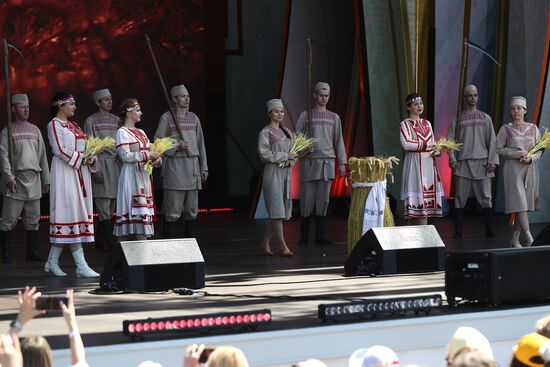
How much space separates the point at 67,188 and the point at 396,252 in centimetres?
255

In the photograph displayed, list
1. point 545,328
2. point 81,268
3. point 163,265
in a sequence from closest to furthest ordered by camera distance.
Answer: point 545,328
point 163,265
point 81,268

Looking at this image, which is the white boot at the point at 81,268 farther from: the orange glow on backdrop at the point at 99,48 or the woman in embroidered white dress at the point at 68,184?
the orange glow on backdrop at the point at 99,48

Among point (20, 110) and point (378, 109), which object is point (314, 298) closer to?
point (20, 110)

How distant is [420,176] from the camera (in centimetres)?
1114

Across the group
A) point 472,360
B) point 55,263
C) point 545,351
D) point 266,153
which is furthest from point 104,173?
point 472,360

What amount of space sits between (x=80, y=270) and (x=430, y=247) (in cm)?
271

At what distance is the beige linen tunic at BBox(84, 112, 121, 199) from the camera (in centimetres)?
1170

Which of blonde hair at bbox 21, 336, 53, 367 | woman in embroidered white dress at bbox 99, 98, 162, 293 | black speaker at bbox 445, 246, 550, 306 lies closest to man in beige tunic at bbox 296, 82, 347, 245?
woman in embroidered white dress at bbox 99, 98, 162, 293

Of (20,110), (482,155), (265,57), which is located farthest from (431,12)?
(20,110)

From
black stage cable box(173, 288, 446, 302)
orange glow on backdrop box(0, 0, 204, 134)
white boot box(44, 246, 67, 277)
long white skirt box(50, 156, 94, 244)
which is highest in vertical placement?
orange glow on backdrop box(0, 0, 204, 134)

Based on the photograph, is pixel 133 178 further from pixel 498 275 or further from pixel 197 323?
pixel 197 323

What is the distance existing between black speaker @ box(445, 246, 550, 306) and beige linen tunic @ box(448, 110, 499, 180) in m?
5.48

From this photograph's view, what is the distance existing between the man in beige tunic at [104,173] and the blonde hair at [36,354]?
782 centimetres

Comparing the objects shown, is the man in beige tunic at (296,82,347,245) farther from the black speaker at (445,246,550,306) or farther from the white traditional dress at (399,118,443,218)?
the black speaker at (445,246,550,306)
